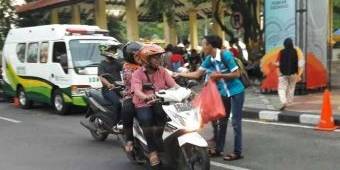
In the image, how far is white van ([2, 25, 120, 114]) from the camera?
13.9 meters

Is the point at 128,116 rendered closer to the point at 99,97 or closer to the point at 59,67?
the point at 99,97

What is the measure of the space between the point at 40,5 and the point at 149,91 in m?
19.2

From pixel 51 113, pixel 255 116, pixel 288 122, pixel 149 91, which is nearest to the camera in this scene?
pixel 149 91

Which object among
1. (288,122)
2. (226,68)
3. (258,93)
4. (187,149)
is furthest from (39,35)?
(187,149)

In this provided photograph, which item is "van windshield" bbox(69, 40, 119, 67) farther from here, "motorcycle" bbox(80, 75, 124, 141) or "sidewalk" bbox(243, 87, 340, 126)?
"motorcycle" bbox(80, 75, 124, 141)

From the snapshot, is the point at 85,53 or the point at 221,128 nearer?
the point at 221,128

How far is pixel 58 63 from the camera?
1427cm

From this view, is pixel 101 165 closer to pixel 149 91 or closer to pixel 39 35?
pixel 149 91

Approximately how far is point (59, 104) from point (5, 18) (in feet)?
56.5

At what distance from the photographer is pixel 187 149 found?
6414 mm

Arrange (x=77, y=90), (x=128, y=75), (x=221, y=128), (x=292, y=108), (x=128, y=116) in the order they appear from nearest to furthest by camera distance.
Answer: (x=128, y=116), (x=128, y=75), (x=221, y=128), (x=292, y=108), (x=77, y=90)

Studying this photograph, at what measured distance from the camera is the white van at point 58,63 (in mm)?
13859

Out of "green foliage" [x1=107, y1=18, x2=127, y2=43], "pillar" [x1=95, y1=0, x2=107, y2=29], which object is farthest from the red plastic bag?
"green foliage" [x1=107, y1=18, x2=127, y2=43]

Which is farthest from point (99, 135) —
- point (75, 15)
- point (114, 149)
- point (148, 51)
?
point (75, 15)
